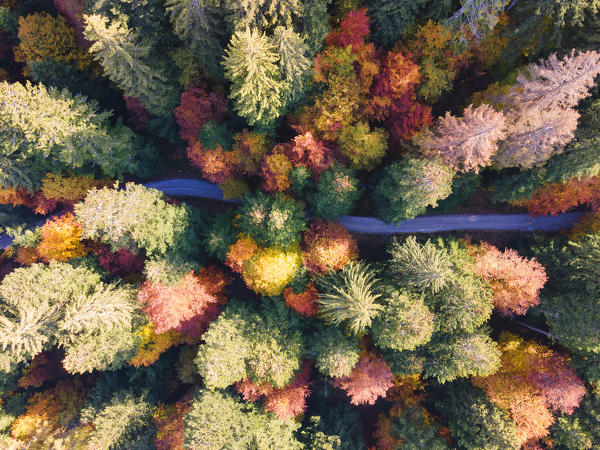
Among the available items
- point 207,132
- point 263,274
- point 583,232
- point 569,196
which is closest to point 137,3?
point 207,132

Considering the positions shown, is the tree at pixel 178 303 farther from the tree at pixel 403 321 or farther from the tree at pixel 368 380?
the tree at pixel 403 321

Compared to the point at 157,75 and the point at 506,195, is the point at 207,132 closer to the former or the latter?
the point at 157,75

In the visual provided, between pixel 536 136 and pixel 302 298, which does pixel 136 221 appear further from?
pixel 536 136

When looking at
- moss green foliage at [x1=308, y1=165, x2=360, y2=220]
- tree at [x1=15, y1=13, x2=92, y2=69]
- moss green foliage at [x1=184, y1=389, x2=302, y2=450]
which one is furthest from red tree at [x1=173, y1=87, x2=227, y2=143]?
moss green foliage at [x1=184, y1=389, x2=302, y2=450]

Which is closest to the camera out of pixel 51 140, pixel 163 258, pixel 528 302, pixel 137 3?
pixel 137 3

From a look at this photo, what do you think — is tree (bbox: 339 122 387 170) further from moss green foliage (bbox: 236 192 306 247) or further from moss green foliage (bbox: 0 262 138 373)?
moss green foliage (bbox: 0 262 138 373)

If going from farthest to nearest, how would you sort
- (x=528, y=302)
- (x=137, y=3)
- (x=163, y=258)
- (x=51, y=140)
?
(x=163, y=258) < (x=528, y=302) < (x=51, y=140) < (x=137, y=3)

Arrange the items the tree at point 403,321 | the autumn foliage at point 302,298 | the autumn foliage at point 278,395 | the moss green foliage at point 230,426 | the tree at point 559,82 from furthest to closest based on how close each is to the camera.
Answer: the autumn foliage at point 278,395
the autumn foliage at point 302,298
the moss green foliage at point 230,426
the tree at point 403,321
the tree at point 559,82

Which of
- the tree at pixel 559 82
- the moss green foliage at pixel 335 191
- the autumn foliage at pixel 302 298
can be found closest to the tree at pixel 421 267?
the moss green foliage at pixel 335 191
